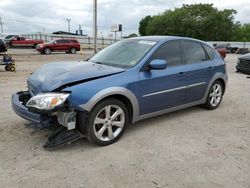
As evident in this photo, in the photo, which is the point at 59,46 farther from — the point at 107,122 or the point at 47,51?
the point at 107,122

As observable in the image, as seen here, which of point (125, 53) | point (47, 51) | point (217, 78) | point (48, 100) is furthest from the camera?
point (47, 51)

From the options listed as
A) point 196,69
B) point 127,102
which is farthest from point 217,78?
point 127,102

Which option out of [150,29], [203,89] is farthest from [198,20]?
[203,89]

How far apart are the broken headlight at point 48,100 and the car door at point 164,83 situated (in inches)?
49.9

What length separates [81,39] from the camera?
46906mm

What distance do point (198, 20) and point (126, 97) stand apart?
67353mm

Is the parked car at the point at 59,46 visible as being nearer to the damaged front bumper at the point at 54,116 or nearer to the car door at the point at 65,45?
the car door at the point at 65,45

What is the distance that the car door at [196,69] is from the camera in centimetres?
512

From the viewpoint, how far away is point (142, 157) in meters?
3.61

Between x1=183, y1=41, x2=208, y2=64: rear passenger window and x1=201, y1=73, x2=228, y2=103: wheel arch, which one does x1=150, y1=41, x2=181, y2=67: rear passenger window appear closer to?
x1=183, y1=41, x2=208, y2=64: rear passenger window

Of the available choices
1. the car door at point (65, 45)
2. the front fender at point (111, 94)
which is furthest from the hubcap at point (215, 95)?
the car door at point (65, 45)

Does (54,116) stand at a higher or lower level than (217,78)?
lower

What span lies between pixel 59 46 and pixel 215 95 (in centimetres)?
2411

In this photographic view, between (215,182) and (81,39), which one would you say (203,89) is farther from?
(81,39)
